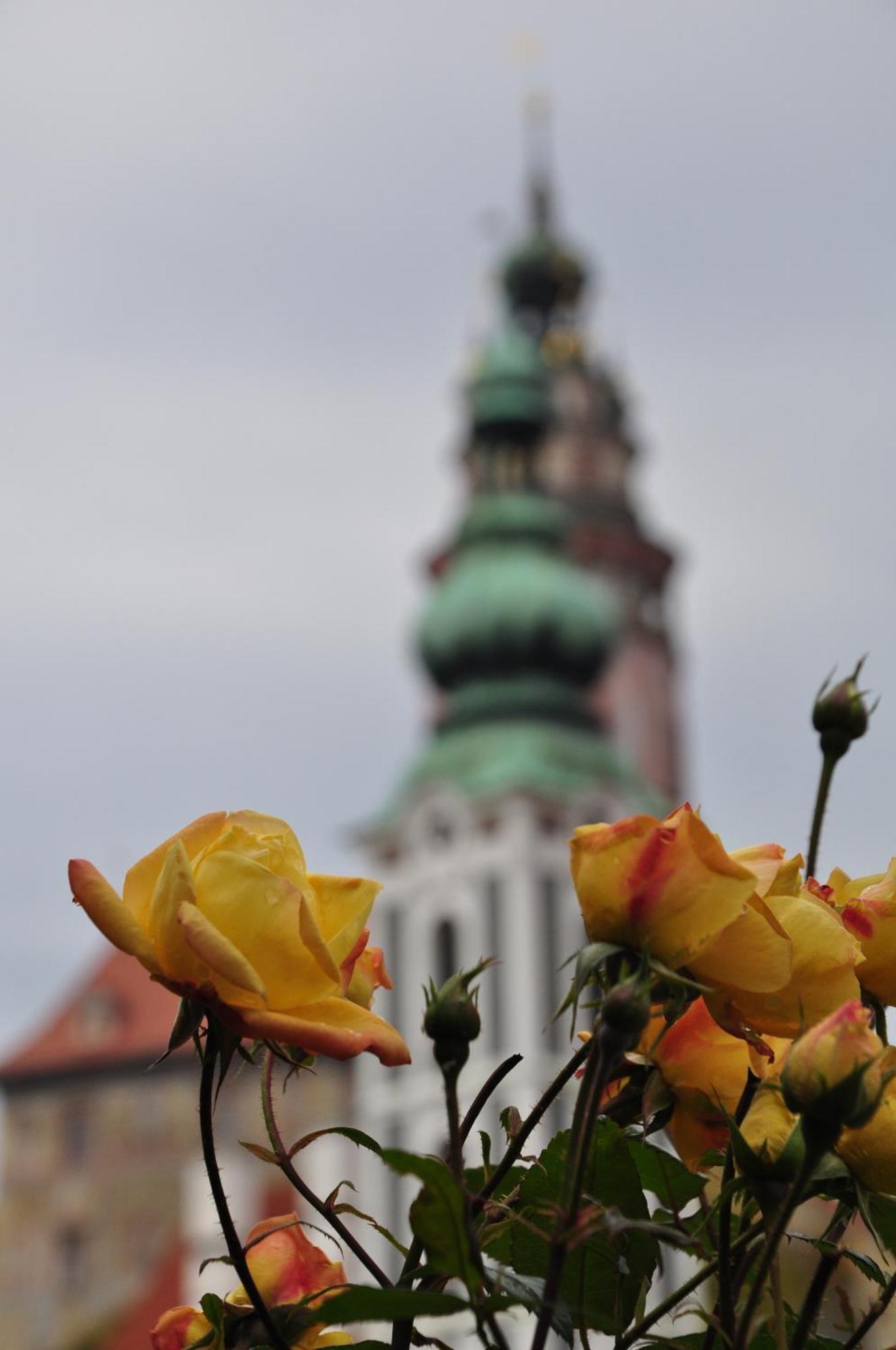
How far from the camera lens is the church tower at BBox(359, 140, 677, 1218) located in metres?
23.0

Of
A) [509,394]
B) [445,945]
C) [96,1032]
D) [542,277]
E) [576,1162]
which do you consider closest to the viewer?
[576,1162]

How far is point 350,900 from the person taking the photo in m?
0.81

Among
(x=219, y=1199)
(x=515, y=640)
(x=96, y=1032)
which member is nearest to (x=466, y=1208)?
(x=219, y=1199)

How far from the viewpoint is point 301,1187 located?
0.84 m

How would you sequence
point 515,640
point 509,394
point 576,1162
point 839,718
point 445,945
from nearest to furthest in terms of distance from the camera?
point 576,1162 → point 839,718 → point 445,945 → point 515,640 → point 509,394

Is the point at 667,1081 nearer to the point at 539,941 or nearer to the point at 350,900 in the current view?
the point at 350,900

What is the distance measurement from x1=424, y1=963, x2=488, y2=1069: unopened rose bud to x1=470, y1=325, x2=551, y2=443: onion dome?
2632 cm

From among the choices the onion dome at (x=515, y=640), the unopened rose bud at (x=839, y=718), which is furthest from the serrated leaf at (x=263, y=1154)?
the onion dome at (x=515, y=640)

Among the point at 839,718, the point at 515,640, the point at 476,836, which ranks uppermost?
the point at 515,640

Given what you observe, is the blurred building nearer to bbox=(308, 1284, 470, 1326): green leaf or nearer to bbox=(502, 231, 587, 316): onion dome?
bbox=(502, 231, 587, 316): onion dome

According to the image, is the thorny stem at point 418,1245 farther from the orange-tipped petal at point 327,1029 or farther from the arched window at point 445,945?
the arched window at point 445,945

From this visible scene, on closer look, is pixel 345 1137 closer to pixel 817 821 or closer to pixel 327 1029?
pixel 327 1029

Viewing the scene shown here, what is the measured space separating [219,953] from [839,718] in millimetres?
436

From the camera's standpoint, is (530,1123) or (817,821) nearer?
(530,1123)
